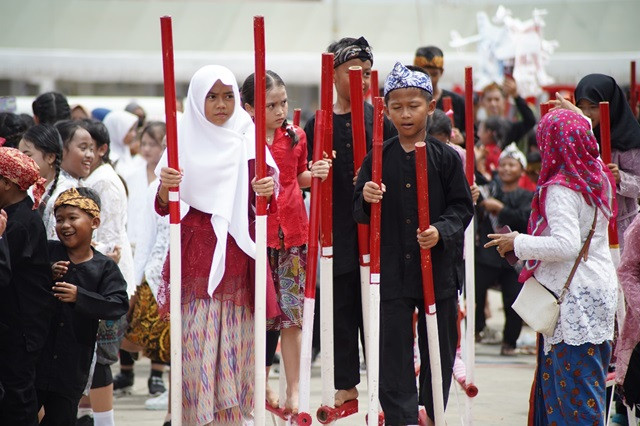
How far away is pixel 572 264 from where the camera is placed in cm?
491

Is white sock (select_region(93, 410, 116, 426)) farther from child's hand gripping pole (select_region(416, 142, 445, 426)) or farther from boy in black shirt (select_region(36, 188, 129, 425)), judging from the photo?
child's hand gripping pole (select_region(416, 142, 445, 426))

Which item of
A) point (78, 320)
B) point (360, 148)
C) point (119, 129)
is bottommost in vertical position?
point (78, 320)

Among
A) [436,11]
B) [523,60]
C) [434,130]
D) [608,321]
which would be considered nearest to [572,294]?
[608,321]

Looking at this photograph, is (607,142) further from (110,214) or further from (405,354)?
(110,214)

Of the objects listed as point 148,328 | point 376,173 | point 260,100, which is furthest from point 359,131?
point 148,328

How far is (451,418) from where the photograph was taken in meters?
6.79

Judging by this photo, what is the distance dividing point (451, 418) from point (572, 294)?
2.14 metres

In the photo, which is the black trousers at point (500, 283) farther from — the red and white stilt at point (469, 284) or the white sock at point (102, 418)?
the white sock at point (102, 418)

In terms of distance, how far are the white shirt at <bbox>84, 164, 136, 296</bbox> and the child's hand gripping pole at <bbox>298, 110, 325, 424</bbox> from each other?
166 centimetres

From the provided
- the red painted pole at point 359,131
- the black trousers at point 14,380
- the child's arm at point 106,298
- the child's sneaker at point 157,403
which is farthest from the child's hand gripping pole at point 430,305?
the child's sneaker at point 157,403

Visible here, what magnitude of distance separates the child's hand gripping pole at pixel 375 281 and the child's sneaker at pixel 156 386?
121 inches

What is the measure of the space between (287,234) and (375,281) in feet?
3.38

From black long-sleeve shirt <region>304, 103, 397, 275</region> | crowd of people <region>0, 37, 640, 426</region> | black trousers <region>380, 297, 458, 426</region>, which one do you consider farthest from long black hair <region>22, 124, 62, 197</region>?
black trousers <region>380, 297, 458, 426</region>

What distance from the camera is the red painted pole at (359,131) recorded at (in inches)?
198
